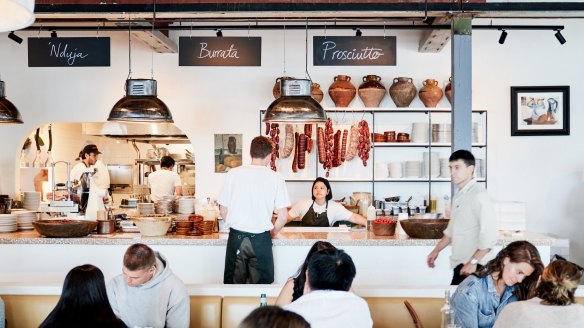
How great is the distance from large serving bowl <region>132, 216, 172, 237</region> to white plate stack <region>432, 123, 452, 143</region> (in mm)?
4278

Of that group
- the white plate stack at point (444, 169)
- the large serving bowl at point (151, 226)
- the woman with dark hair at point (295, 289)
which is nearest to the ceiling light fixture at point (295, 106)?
the large serving bowl at point (151, 226)

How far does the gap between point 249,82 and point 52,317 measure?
20.9ft

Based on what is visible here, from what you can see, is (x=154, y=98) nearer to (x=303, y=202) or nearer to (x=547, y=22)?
(x=303, y=202)

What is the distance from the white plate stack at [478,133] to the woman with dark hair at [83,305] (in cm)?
672

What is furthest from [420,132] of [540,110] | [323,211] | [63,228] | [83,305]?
[83,305]

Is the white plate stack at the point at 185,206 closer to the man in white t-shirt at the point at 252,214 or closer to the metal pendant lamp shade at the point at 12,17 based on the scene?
the man in white t-shirt at the point at 252,214

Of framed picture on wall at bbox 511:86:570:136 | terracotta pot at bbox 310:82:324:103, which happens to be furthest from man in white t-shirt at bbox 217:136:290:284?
framed picture on wall at bbox 511:86:570:136

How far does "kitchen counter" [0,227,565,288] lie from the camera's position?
585cm

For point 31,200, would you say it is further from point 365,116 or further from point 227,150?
point 365,116

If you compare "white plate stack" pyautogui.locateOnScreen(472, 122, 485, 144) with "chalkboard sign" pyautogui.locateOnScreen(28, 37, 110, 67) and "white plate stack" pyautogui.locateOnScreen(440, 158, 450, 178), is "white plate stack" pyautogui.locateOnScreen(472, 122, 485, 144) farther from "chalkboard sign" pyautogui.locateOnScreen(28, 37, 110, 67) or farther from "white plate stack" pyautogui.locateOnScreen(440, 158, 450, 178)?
"chalkboard sign" pyautogui.locateOnScreen(28, 37, 110, 67)

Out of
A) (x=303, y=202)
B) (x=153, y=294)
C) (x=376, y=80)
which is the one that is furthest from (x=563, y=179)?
(x=153, y=294)

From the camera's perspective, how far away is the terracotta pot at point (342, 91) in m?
8.51

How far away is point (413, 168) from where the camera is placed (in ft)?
28.3

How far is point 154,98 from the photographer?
239 inches
